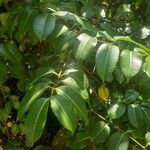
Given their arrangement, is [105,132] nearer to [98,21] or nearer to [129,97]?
[129,97]

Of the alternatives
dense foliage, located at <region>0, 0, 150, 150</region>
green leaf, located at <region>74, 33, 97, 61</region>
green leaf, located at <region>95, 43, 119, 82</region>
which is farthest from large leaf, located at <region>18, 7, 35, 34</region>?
→ green leaf, located at <region>95, 43, 119, 82</region>

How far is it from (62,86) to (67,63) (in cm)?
27

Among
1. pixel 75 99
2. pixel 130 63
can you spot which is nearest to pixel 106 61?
pixel 130 63

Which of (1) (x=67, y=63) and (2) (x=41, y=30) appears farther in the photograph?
(1) (x=67, y=63)

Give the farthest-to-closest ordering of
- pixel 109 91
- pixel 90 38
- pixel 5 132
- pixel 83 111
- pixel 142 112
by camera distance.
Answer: pixel 5 132 → pixel 109 91 → pixel 142 112 → pixel 90 38 → pixel 83 111

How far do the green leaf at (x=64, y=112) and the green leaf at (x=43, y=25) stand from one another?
1.09ft

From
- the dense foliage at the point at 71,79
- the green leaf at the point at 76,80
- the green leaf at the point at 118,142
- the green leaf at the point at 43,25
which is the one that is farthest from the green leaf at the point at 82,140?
the green leaf at the point at 43,25

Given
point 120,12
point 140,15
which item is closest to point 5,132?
point 120,12

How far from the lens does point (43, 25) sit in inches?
68.6

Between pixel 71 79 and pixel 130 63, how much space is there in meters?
0.25

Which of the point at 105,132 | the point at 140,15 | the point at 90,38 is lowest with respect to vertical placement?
the point at 105,132

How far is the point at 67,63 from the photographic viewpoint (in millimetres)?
1860

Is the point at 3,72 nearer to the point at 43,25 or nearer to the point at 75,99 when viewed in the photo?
the point at 43,25

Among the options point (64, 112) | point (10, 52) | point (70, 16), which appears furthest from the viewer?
point (10, 52)
